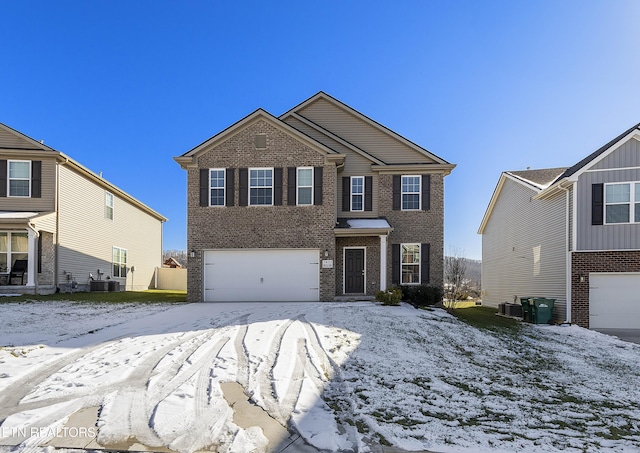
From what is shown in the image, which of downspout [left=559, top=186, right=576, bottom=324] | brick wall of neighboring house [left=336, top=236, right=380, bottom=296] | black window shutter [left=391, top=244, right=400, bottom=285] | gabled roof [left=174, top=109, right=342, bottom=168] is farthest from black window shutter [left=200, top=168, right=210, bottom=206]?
downspout [left=559, top=186, right=576, bottom=324]

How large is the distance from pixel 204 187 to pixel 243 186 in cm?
160

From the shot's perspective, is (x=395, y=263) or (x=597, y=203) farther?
(x=395, y=263)

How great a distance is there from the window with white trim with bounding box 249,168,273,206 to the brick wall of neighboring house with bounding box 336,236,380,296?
3.41 metres

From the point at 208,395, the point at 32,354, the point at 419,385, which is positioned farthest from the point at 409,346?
the point at 32,354

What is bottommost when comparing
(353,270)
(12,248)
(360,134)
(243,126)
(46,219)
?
(353,270)

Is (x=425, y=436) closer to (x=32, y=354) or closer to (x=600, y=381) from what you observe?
(x=600, y=381)

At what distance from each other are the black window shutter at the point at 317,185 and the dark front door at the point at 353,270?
8.26 ft

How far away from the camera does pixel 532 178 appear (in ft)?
60.5

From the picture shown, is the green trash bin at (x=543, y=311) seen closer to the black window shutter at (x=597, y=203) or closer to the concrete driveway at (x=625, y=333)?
the concrete driveway at (x=625, y=333)

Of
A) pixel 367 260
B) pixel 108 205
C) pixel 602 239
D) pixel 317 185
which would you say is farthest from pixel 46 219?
pixel 602 239

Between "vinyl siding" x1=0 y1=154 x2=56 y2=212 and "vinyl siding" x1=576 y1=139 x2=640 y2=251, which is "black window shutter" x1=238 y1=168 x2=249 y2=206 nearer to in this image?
"vinyl siding" x1=0 y1=154 x2=56 y2=212

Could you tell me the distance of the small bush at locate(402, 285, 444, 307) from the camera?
1407 cm

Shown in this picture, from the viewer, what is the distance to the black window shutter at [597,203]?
13259 millimetres

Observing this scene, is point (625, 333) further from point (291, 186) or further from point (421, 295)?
point (291, 186)
